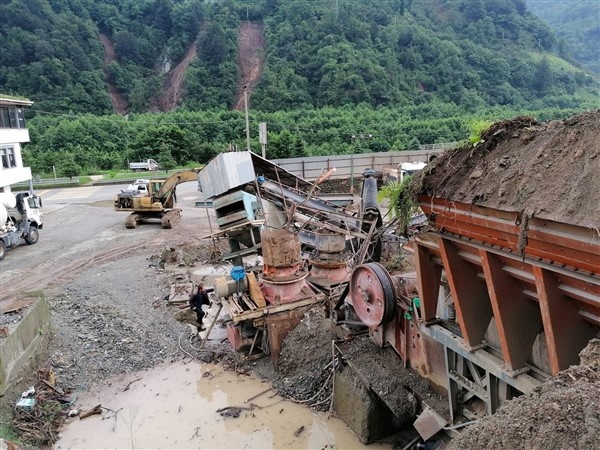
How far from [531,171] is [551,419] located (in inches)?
101

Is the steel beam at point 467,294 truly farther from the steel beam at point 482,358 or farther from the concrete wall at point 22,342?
the concrete wall at point 22,342

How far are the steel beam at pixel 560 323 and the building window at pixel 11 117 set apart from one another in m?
29.1

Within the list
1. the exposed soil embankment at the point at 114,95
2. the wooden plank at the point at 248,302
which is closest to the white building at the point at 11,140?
the wooden plank at the point at 248,302

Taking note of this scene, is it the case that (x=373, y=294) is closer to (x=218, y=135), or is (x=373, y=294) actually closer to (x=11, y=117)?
(x=11, y=117)

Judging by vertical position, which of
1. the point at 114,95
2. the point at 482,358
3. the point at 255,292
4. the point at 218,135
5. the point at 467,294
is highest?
the point at 114,95

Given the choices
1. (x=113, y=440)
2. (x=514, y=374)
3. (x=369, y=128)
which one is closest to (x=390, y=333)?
(x=514, y=374)

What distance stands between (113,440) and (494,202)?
709 cm

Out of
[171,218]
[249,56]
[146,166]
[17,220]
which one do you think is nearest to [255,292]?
[171,218]

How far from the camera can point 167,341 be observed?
1076 centimetres

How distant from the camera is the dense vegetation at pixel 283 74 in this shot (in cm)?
4900

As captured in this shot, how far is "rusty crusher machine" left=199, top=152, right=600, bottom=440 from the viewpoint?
4.34 meters

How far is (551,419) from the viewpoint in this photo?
9.25 feet

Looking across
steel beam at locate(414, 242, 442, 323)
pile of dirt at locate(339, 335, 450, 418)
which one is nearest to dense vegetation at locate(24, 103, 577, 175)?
pile of dirt at locate(339, 335, 450, 418)

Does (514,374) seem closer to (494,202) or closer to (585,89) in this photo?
(494,202)
